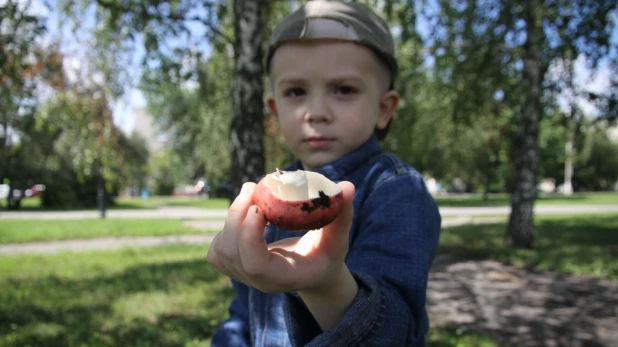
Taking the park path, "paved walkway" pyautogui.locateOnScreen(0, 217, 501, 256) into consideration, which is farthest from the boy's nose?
"paved walkway" pyautogui.locateOnScreen(0, 217, 501, 256)

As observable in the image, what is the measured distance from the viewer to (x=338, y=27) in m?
1.36

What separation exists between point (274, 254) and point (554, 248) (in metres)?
9.33

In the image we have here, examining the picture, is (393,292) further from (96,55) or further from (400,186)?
(96,55)

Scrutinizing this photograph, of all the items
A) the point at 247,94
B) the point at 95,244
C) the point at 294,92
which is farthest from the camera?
the point at 95,244

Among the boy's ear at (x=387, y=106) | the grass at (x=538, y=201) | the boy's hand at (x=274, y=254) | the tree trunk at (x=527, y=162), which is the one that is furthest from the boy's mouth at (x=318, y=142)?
the grass at (x=538, y=201)

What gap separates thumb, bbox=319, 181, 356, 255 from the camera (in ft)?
2.79

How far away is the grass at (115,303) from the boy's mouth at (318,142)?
2.69 m

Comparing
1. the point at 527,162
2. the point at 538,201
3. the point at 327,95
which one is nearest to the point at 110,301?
the point at 327,95

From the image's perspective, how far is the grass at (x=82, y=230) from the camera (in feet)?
34.2

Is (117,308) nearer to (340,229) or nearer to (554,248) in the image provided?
(340,229)

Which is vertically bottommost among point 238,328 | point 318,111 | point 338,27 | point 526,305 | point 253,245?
point 526,305

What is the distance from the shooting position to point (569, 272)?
6836mm

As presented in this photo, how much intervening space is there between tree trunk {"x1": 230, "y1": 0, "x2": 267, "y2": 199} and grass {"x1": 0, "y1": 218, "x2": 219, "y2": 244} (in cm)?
780

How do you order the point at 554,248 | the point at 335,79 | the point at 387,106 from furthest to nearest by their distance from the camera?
the point at 554,248
the point at 387,106
the point at 335,79
